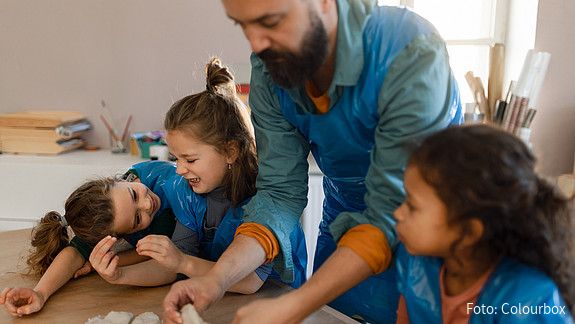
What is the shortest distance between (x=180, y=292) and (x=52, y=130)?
1.61 metres

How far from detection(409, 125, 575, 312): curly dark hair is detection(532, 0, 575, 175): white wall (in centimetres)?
138

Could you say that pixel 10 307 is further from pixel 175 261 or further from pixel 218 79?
pixel 218 79

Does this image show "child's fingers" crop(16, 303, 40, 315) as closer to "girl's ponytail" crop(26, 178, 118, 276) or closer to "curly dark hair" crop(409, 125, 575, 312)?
"girl's ponytail" crop(26, 178, 118, 276)

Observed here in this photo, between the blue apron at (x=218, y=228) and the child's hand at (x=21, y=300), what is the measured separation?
37 cm

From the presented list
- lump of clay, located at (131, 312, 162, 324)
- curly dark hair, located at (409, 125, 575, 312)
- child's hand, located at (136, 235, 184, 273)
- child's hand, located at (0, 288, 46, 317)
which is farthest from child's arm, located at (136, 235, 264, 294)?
curly dark hair, located at (409, 125, 575, 312)

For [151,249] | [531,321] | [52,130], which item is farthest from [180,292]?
[52,130]

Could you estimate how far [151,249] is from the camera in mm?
1126

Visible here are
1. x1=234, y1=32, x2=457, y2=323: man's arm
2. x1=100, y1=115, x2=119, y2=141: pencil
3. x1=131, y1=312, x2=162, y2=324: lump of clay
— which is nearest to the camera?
x1=234, y1=32, x2=457, y2=323: man's arm

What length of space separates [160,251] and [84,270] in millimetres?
278

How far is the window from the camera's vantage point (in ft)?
7.52

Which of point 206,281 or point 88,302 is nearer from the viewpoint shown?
point 206,281

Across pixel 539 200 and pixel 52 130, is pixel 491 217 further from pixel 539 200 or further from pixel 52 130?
pixel 52 130

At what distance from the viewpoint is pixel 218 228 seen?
1.35 m

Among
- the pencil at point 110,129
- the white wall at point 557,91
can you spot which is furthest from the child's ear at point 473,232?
the pencil at point 110,129
